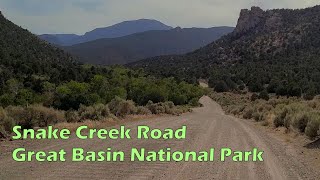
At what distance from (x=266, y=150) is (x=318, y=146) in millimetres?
2579

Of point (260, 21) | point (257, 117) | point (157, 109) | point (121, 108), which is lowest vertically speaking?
→ point (257, 117)

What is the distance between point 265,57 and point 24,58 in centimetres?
7389

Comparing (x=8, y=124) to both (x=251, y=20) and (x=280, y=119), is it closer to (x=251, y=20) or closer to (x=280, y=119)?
(x=280, y=119)

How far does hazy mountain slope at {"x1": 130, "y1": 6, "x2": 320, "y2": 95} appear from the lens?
4195 inches

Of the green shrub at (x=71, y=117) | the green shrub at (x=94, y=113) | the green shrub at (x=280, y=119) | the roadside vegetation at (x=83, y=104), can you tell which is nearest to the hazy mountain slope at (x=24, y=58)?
the roadside vegetation at (x=83, y=104)

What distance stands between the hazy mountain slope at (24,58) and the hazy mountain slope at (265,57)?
3880cm

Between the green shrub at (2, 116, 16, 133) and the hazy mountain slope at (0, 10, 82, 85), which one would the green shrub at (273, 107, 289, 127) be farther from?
the hazy mountain slope at (0, 10, 82, 85)

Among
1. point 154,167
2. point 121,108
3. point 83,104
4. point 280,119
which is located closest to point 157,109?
point 83,104

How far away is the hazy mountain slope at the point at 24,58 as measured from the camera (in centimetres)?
8881

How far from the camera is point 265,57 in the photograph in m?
142

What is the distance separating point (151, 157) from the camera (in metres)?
13.6

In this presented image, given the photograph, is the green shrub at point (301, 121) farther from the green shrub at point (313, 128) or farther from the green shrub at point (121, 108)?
the green shrub at point (121, 108)

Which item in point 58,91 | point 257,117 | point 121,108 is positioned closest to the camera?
point 121,108

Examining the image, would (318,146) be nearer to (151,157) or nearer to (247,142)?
(247,142)
